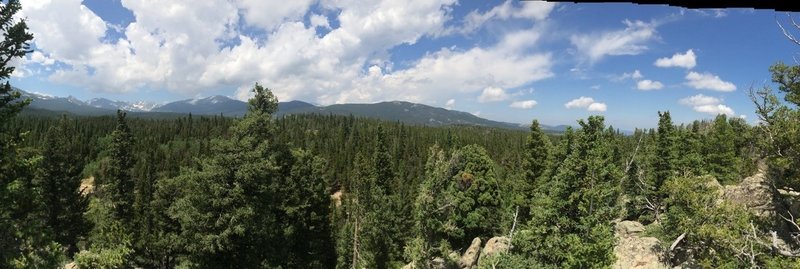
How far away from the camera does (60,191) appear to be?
3869 centimetres

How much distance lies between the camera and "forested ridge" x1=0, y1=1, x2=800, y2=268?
57.7 feet

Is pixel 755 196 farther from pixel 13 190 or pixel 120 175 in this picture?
pixel 120 175

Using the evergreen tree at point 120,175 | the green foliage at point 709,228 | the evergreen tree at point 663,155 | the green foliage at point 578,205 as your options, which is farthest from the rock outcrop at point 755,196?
the evergreen tree at point 120,175

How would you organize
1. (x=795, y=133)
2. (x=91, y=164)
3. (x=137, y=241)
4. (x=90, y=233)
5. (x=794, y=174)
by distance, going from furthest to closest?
(x=91, y=164), (x=90, y=233), (x=137, y=241), (x=794, y=174), (x=795, y=133)

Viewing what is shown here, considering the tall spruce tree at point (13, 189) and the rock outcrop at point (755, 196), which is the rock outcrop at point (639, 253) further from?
the tall spruce tree at point (13, 189)

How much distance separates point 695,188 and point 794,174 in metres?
5.88

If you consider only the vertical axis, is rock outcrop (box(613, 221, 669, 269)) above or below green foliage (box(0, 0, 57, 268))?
below

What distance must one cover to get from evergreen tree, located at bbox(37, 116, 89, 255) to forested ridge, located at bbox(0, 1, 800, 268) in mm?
115

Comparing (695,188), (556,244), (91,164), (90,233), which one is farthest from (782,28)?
(91,164)

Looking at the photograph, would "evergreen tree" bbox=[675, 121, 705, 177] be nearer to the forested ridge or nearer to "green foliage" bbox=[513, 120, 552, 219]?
the forested ridge

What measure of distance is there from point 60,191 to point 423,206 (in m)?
33.3

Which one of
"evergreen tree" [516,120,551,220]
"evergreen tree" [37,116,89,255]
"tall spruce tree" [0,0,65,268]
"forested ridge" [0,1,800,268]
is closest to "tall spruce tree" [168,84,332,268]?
"forested ridge" [0,1,800,268]

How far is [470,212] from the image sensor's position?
3797 cm

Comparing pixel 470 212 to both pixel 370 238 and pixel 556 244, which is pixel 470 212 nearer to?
pixel 370 238
